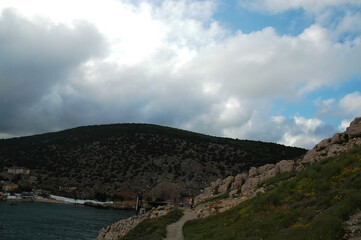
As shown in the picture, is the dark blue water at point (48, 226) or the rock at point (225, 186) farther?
the dark blue water at point (48, 226)

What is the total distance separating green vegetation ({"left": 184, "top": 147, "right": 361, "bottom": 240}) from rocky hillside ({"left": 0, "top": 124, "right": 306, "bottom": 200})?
225 ft

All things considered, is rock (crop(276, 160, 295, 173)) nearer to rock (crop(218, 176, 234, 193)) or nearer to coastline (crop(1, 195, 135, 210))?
rock (crop(218, 176, 234, 193))

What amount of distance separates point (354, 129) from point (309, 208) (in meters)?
16.7

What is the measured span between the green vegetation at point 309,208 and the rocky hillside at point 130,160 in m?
68.5

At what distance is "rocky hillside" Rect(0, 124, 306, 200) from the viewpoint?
318 ft

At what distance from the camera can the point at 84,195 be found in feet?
319

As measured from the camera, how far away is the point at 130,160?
108m

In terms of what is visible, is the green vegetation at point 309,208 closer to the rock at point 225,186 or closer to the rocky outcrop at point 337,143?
the rocky outcrop at point 337,143

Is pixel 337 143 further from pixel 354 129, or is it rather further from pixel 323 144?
pixel 323 144

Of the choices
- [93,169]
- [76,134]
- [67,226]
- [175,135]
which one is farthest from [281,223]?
[76,134]

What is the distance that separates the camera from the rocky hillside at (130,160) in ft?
318

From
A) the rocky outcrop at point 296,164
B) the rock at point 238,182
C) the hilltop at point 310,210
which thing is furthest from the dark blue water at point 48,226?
the hilltop at point 310,210

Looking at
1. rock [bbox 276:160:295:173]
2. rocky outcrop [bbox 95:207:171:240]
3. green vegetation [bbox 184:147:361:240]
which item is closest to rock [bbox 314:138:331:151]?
rock [bbox 276:160:295:173]

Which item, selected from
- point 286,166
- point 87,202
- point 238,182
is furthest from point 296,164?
point 87,202
